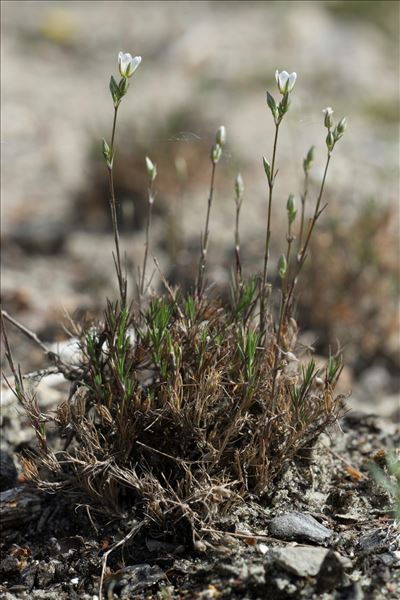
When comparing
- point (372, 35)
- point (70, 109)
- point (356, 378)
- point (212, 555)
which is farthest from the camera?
point (372, 35)

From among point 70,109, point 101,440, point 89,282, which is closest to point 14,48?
point 70,109

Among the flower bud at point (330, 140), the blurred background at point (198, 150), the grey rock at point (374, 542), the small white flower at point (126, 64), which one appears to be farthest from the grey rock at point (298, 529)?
the small white flower at point (126, 64)

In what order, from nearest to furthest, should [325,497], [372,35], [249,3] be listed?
[325,497], [372,35], [249,3]

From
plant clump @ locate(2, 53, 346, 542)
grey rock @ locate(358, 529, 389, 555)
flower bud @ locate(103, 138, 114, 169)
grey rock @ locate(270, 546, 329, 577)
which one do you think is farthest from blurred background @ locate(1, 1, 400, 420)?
grey rock @ locate(270, 546, 329, 577)

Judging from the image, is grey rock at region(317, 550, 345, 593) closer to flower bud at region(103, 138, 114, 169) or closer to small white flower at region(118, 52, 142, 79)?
flower bud at region(103, 138, 114, 169)

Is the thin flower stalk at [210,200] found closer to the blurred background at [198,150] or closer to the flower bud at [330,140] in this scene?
the blurred background at [198,150]

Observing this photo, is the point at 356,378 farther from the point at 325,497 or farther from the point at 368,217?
the point at 325,497
